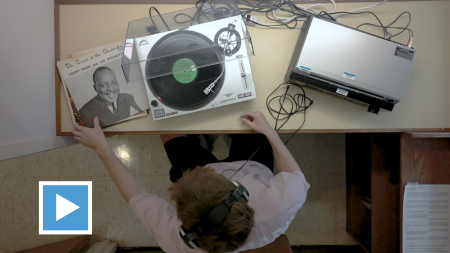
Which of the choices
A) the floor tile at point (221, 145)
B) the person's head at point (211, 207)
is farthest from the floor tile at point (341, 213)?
the person's head at point (211, 207)

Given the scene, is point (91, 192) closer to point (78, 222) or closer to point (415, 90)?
point (78, 222)

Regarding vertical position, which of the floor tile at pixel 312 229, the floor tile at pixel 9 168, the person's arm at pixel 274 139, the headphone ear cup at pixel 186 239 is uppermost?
the person's arm at pixel 274 139

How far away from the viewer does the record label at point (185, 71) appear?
3.05ft

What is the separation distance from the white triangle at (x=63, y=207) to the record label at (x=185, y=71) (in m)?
1.19

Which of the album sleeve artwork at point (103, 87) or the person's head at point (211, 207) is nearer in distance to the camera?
the person's head at point (211, 207)

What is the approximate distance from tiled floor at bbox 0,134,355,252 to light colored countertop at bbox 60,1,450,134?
0.55 metres

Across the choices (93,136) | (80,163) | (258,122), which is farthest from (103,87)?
(80,163)

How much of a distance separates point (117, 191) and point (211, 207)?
115 cm

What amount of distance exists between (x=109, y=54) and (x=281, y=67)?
64 cm

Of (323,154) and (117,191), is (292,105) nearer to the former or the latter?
(323,154)

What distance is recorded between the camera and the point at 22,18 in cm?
88

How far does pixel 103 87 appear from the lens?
3.17ft

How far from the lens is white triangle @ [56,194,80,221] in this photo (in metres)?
1.58

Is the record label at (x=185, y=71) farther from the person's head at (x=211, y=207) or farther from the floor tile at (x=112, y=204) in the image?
the floor tile at (x=112, y=204)
